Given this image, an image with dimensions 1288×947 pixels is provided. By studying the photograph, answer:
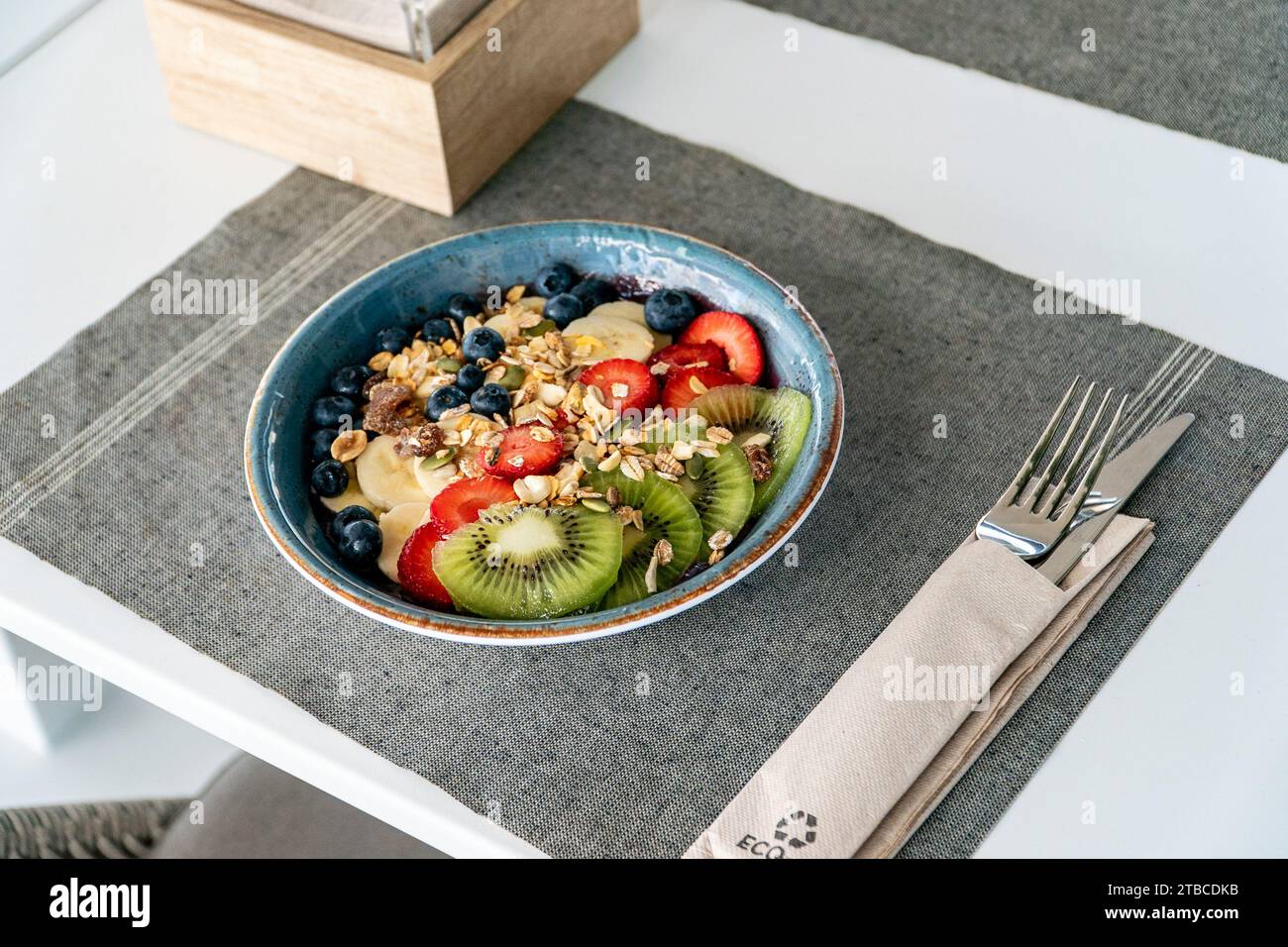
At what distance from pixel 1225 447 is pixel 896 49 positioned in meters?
0.53

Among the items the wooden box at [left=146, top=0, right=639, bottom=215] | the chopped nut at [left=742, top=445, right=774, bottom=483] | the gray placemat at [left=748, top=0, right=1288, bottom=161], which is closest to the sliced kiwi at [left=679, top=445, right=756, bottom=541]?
the chopped nut at [left=742, top=445, right=774, bottom=483]

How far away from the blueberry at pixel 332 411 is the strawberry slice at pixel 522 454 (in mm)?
102

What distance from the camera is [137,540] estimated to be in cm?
83

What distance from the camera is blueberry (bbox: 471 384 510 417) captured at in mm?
820

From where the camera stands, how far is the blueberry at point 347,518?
772 millimetres

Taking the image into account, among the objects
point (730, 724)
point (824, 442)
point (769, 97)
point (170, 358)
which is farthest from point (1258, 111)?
point (170, 358)

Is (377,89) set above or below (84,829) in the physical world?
above

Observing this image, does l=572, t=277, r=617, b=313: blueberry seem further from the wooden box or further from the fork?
the fork

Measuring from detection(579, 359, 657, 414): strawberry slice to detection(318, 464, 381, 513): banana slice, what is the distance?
0.15 metres

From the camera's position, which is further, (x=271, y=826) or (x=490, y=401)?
(x=271, y=826)

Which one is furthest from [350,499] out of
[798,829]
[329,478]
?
[798,829]

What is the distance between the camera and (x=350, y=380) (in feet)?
2.80

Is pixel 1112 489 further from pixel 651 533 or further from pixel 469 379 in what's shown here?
pixel 469 379

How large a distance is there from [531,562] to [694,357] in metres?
0.19
